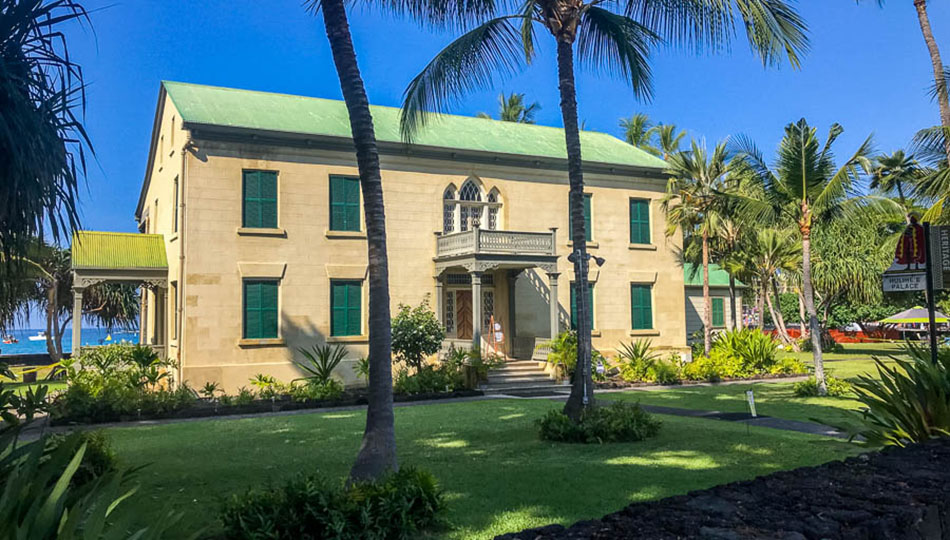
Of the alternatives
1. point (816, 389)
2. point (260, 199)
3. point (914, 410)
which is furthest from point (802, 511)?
point (260, 199)

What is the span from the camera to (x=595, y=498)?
24.5ft

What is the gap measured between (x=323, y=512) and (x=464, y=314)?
64.9ft

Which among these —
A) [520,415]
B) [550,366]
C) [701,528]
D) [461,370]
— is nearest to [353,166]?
[461,370]

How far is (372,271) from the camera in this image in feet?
27.6

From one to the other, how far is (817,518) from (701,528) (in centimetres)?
61

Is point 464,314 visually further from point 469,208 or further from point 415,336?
point 415,336

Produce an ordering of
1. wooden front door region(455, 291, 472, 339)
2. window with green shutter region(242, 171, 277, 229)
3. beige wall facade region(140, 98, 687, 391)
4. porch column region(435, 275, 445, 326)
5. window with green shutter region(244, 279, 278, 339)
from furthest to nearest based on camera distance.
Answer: wooden front door region(455, 291, 472, 339) < porch column region(435, 275, 445, 326) < window with green shutter region(242, 171, 277, 229) < window with green shutter region(244, 279, 278, 339) < beige wall facade region(140, 98, 687, 391)

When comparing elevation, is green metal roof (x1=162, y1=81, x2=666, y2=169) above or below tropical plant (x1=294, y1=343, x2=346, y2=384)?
above

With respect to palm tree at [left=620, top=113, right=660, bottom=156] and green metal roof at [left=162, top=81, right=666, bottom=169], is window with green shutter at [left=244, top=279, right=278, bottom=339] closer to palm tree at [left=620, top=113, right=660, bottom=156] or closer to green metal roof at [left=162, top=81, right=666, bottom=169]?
green metal roof at [left=162, top=81, right=666, bottom=169]

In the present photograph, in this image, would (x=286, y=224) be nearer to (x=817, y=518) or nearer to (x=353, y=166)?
(x=353, y=166)

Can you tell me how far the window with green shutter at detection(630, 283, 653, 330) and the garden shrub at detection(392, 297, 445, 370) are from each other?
342 inches

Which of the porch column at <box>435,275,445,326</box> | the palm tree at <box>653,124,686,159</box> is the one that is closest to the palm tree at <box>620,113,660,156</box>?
the palm tree at <box>653,124,686,159</box>

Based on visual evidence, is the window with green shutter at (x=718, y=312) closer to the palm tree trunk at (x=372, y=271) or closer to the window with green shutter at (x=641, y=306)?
the window with green shutter at (x=641, y=306)

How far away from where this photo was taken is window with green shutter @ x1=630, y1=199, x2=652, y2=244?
27.5m
